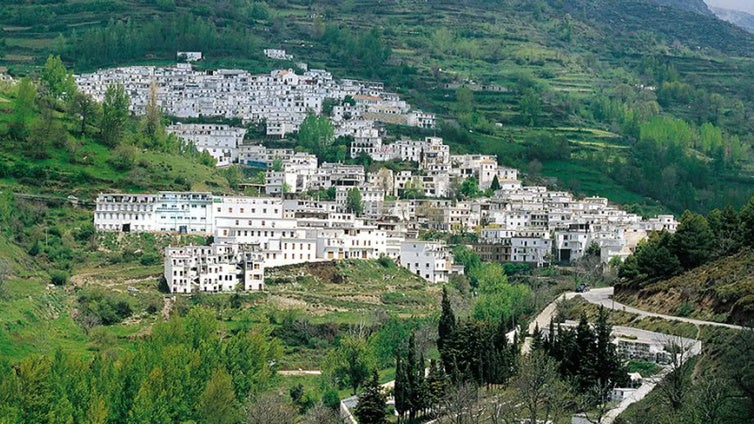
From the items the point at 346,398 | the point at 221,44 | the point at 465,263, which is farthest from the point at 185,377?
the point at 221,44

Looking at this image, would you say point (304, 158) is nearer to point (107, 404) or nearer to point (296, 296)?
point (296, 296)

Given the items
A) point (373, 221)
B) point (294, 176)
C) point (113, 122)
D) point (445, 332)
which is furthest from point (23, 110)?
point (445, 332)

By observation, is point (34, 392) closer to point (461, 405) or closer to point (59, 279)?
point (461, 405)

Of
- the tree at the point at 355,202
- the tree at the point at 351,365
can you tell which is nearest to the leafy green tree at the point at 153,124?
the tree at the point at 355,202

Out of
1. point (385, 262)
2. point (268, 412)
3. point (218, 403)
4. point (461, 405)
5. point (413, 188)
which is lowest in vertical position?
point (413, 188)

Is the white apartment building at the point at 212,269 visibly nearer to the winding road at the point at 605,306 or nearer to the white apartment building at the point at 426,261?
the white apartment building at the point at 426,261

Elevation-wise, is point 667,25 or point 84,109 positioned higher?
point 84,109
